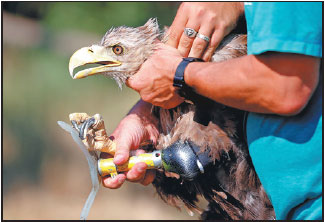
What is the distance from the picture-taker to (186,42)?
66.6 inches

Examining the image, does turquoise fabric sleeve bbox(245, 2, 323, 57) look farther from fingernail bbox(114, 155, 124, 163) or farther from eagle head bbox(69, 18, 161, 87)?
fingernail bbox(114, 155, 124, 163)

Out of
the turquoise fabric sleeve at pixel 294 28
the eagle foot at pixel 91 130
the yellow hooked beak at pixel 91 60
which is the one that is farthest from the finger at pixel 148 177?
the turquoise fabric sleeve at pixel 294 28

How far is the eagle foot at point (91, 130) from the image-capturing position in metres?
1.74

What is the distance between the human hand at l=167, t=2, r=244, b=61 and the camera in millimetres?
1657

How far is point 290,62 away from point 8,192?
447 centimetres

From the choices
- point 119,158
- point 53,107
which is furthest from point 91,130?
point 53,107

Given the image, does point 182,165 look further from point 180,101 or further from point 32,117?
point 32,117

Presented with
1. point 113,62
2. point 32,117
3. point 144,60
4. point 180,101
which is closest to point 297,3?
point 180,101

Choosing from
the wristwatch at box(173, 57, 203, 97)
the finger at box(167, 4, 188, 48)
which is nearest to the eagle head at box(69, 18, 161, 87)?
the finger at box(167, 4, 188, 48)

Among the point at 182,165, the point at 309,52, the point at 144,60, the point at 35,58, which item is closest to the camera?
the point at 309,52

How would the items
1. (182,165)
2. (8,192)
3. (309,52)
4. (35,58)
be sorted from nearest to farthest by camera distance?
(309,52)
(182,165)
(8,192)
(35,58)

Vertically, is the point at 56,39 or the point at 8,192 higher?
the point at 56,39

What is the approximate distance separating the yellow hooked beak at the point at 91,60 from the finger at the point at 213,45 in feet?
1.38

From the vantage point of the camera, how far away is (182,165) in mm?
1718
